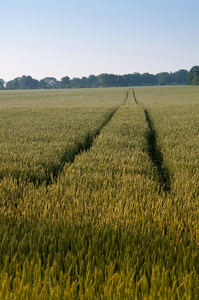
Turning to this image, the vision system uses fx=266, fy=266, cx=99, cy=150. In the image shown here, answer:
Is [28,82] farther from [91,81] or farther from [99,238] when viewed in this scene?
[99,238]

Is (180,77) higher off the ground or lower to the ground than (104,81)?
higher

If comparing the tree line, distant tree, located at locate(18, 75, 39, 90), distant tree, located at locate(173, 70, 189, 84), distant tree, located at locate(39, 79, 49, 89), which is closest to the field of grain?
the tree line

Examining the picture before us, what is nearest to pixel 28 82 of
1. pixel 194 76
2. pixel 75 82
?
pixel 75 82

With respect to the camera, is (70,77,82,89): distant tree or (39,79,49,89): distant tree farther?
(70,77,82,89): distant tree

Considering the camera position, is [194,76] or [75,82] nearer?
[194,76]

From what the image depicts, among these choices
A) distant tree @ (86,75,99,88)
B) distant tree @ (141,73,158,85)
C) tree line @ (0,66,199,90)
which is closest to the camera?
tree line @ (0,66,199,90)

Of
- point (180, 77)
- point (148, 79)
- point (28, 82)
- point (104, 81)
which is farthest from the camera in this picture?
point (180, 77)

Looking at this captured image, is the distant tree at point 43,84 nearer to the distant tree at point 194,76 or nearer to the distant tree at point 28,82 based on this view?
the distant tree at point 28,82

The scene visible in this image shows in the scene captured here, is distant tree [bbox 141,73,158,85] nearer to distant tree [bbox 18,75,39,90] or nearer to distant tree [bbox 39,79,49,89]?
distant tree [bbox 39,79,49,89]

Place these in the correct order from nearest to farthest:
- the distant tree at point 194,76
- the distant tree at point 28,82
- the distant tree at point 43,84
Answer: the distant tree at point 194,76 < the distant tree at point 43,84 < the distant tree at point 28,82

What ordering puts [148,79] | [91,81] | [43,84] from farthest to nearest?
[91,81]
[148,79]
[43,84]

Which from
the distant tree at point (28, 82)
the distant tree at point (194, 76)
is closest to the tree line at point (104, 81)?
the distant tree at point (28, 82)

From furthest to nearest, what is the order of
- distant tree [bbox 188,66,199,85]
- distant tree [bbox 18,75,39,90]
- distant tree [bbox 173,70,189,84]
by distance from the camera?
distant tree [bbox 173,70,189,84], distant tree [bbox 18,75,39,90], distant tree [bbox 188,66,199,85]

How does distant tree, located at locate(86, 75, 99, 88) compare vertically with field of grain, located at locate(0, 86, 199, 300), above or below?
above
